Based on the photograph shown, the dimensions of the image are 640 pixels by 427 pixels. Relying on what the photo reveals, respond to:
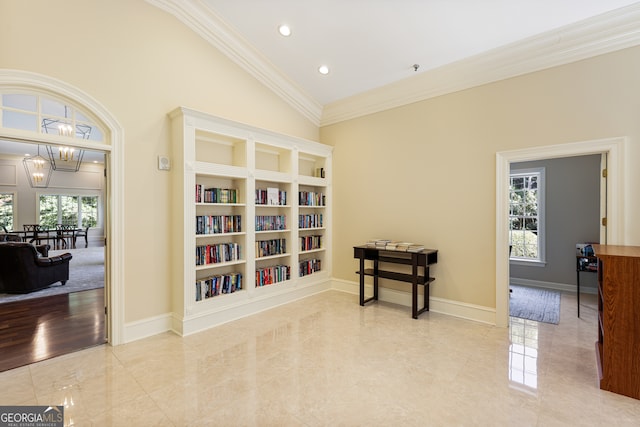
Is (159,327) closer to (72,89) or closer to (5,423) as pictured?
(5,423)

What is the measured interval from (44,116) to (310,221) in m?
3.41

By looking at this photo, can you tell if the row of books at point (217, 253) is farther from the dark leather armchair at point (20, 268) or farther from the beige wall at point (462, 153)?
the dark leather armchair at point (20, 268)

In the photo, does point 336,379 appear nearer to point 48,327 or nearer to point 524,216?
point 48,327

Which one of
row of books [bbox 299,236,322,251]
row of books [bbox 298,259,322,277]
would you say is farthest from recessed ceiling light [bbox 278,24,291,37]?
row of books [bbox 298,259,322,277]

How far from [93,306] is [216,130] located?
3.21 m

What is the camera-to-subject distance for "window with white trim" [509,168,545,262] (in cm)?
543

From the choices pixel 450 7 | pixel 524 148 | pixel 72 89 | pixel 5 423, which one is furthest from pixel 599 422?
pixel 72 89

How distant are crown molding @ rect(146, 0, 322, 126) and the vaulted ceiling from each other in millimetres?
13

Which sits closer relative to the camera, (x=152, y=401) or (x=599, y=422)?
(x=599, y=422)

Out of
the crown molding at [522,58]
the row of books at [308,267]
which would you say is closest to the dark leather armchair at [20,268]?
the row of books at [308,267]

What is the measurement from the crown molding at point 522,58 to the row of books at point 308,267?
2.62m

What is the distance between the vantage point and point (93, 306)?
14.1ft

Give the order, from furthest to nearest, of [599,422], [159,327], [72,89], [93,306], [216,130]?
[93,306], [216,130], [159,327], [72,89], [599,422]

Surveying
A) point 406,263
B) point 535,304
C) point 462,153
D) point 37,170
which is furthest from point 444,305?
point 37,170
